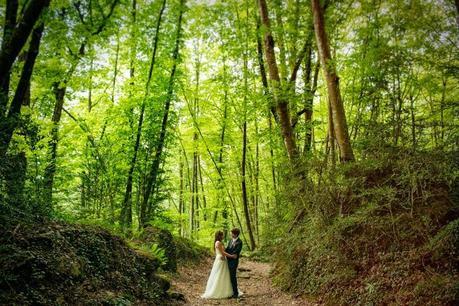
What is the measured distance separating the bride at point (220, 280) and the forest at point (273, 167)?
54cm

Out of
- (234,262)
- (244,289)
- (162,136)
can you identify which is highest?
(162,136)

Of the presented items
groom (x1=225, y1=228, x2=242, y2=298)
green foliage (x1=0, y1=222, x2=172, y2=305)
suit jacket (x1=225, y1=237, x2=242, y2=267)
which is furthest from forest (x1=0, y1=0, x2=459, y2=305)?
suit jacket (x1=225, y1=237, x2=242, y2=267)

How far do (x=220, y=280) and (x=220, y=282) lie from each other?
0.15ft

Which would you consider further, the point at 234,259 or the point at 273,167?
the point at 273,167

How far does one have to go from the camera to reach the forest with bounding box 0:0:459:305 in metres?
5.11

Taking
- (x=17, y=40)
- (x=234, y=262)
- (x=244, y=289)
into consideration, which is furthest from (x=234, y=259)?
(x=17, y=40)

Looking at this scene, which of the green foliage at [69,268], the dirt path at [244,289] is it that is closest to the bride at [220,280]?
the dirt path at [244,289]

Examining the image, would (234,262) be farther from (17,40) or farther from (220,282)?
(17,40)

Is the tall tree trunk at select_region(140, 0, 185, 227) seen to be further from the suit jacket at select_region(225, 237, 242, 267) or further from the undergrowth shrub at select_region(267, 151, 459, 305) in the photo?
the undergrowth shrub at select_region(267, 151, 459, 305)

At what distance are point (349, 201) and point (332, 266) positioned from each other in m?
1.43

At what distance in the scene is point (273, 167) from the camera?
10023 millimetres

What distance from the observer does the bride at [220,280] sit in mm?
8516

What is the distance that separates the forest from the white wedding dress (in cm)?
53

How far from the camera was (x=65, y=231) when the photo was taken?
5.46m
